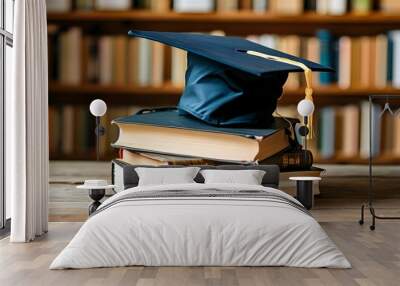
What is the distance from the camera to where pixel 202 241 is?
11.7 feet

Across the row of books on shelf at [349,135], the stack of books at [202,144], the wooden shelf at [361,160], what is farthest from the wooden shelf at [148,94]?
the stack of books at [202,144]

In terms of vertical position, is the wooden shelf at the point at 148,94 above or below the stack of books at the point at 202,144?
above

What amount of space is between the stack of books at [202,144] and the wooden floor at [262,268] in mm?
266

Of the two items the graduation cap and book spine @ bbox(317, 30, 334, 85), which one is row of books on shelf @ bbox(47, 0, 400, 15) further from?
the graduation cap

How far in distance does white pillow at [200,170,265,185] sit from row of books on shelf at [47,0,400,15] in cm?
156

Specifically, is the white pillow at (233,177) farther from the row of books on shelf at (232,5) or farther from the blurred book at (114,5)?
the blurred book at (114,5)

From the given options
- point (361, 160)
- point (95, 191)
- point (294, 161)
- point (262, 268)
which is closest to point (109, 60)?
point (95, 191)

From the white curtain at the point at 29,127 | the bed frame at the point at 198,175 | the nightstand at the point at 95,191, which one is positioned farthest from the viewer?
the bed frame at the point at 198,175

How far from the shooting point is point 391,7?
5.79m

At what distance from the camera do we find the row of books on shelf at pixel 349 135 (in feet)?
18.8

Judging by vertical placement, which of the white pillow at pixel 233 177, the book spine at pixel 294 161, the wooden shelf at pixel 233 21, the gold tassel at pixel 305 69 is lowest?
the white pillow at pixel 233 177

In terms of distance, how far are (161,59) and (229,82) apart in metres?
1.24

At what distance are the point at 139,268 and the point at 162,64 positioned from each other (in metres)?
2.53

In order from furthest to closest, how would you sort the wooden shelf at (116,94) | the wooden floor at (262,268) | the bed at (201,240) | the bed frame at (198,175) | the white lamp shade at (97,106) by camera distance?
1. the wooden shelf at (116,94)
2. the white lamp shade at (97,106)
3. the bed frame at (198,175)
4. the bed at (201,240)
5. the wooden floor at (262,268)
